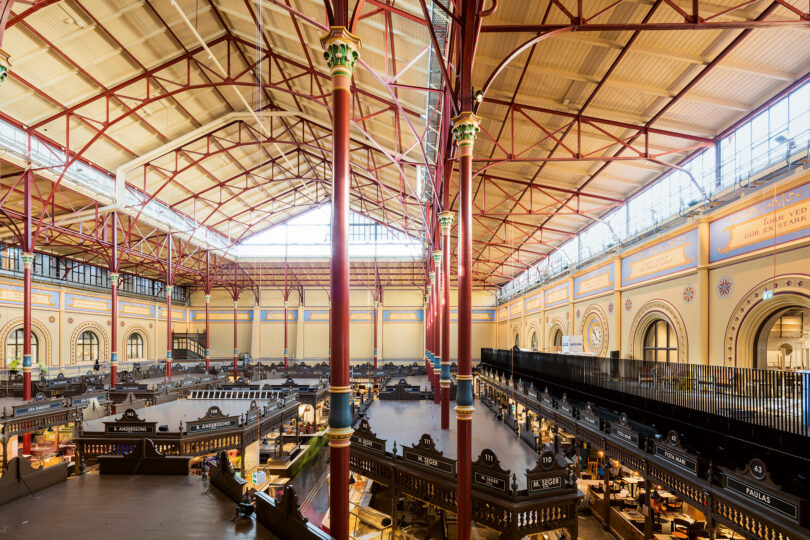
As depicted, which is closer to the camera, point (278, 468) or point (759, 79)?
point (759, 79)

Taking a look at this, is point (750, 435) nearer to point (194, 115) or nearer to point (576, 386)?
point (576, 386)

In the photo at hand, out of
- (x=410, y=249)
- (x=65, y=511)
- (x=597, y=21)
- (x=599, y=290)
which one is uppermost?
(x=597, y=21)

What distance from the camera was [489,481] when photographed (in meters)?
7.79

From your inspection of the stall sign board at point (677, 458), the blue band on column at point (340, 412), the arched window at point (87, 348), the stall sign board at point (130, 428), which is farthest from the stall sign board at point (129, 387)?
the stall sign board at point (677, 458)

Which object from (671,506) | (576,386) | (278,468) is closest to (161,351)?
(278,468)

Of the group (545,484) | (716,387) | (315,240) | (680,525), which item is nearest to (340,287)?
(545,484)

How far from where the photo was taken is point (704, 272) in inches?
527

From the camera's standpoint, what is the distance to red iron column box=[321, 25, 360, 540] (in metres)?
6.23

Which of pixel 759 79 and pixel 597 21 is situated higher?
pixel 597 21

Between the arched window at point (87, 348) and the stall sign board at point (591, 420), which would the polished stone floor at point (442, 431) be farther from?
the arched window at point (87, 348)

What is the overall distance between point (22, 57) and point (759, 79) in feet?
73.0

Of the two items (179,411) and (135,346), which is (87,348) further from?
(179,411)

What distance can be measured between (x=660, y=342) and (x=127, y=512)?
59.7ft

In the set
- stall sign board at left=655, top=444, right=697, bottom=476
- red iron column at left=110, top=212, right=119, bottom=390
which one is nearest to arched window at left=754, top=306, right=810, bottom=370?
stall sign board at left=655, top=444, right=697, bottom=476
